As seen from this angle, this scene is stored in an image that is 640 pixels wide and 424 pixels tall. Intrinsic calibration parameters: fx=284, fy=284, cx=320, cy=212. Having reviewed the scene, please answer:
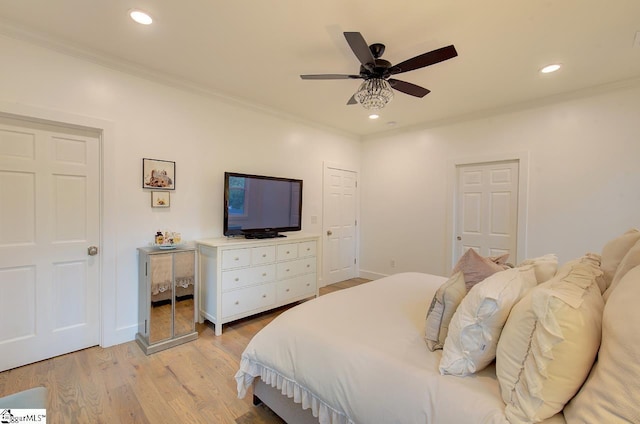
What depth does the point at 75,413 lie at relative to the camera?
179cm

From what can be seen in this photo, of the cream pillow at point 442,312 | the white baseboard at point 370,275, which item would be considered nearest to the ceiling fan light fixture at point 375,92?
the cream pillow at point 442,312

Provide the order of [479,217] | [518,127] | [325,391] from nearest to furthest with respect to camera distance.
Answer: [325,391] < [518,127] < [479,217]

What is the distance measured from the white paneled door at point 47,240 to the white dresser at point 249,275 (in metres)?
0.97

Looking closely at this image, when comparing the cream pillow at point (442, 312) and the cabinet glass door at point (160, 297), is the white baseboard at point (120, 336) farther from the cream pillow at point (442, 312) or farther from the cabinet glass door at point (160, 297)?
the cream pillow at point (442, 312)

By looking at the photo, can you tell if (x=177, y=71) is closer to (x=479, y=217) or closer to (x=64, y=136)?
(x=64, y=136)

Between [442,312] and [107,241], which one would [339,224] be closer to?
[107,241]

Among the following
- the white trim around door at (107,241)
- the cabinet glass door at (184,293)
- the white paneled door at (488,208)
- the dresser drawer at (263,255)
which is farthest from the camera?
the white paneled door at (488,208)

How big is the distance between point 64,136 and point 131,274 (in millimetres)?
1351

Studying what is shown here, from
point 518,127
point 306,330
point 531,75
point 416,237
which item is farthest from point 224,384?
point 518,127

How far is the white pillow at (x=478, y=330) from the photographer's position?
1120mm

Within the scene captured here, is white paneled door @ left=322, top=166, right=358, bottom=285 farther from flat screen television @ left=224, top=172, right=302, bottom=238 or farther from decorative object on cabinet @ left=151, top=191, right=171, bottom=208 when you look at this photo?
decorative object on cabinet @ left=151, top=191, right=171, bottom=208

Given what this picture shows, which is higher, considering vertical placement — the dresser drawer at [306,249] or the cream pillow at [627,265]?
the cream pillow at [627,265]

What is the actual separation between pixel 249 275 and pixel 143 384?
51.2 inches

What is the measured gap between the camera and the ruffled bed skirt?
4.33 ft
